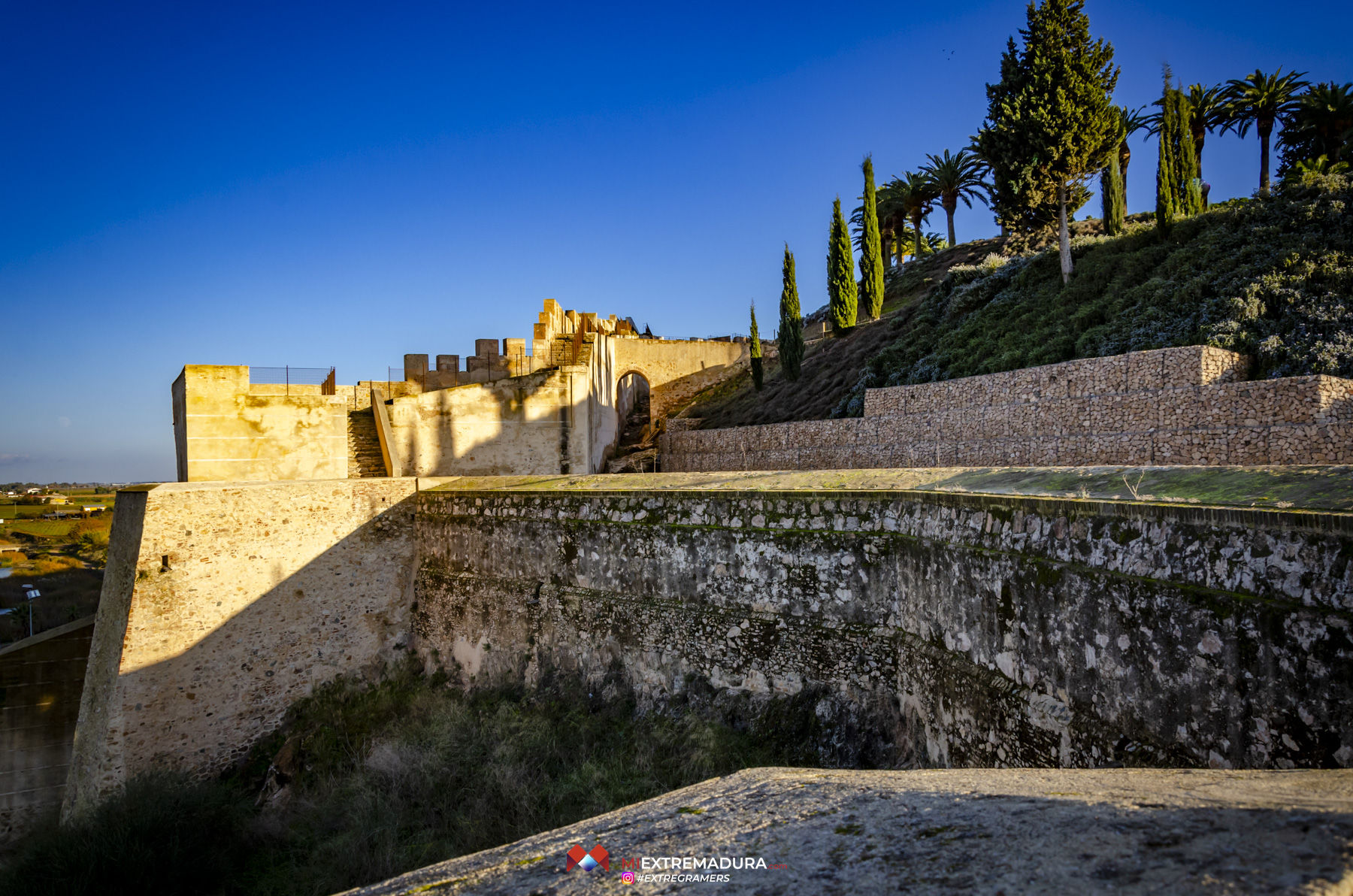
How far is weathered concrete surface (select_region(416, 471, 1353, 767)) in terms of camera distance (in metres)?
3.49

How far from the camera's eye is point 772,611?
784cm

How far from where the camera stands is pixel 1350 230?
16516mm

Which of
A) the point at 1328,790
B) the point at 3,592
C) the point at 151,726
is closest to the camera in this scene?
the point at 1328,790

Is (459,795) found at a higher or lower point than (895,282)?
lower

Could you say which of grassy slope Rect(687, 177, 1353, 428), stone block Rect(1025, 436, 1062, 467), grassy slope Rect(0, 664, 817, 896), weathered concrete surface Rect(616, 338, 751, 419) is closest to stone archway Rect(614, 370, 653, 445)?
weathered concrete surface Rect(616, 338, 751, 419)

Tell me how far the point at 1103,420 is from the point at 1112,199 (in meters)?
20.2

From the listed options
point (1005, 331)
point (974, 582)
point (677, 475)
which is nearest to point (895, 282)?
point (1005, 331)

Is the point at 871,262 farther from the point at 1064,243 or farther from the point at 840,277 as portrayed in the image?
the point at 1064,243

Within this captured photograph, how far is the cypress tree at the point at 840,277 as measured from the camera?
32.0 metres

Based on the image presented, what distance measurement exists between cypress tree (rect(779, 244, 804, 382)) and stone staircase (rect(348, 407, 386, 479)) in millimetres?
19887

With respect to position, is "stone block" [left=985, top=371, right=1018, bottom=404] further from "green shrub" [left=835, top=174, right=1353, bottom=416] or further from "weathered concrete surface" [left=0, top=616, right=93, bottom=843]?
"weathered concrete surface" [left=0, top=616, right=93, bottom=843]

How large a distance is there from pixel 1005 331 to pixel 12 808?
26.5 m

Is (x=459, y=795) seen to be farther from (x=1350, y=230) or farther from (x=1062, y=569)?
(x=1350, y=230)

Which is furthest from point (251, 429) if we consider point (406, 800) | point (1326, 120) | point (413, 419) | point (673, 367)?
point (1326, 120)
